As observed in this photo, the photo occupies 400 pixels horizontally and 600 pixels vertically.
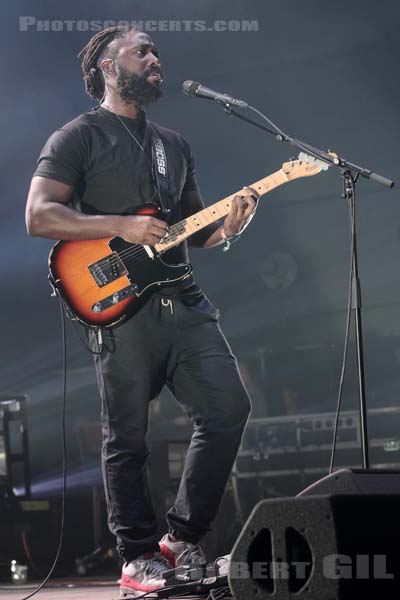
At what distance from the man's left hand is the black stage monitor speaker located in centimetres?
146

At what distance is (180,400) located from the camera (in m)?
3.05

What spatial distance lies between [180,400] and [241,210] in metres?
0.69

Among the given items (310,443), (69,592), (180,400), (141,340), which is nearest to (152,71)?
(141,340)

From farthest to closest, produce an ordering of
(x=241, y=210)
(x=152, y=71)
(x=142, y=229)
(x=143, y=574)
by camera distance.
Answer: (x=152, y=71) < (x=241, y=210) < (x=142, y=229) < (x=143, y=574)

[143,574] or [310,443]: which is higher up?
[310,443]

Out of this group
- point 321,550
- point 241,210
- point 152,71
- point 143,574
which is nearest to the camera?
point 321,550

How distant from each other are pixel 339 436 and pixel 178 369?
1.89 meters

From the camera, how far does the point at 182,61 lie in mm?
4680

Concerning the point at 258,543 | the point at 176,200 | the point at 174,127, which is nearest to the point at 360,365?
the point at 176,200

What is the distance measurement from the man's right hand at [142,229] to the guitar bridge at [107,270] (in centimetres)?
9

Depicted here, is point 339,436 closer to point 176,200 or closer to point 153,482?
point 153,482

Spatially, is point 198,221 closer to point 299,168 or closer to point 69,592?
point 299,168

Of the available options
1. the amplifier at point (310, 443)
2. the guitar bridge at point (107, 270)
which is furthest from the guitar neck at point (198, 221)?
the amplifier at point (310, 443)

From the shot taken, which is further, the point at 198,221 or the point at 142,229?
the point at 198,221
